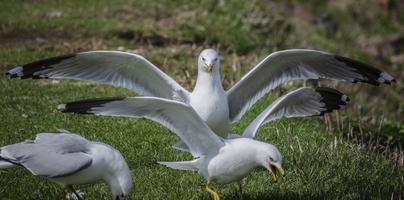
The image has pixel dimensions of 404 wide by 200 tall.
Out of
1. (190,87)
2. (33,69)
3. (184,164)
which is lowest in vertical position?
(190,87)

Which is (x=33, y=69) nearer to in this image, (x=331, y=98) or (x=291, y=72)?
(x=291, y=72)

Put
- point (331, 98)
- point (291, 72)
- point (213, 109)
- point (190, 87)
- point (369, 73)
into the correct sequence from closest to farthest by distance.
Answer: point (331, 98), point (213, 109), point (369, 73), point (291, 72), point (190, 87)

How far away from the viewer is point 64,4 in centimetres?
1302

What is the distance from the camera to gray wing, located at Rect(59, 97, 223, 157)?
5090mm

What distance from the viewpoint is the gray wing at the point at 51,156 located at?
4.87 meters

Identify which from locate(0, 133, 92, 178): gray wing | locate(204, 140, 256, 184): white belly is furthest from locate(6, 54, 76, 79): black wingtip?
locate(204, 140, 256, 184): white belly

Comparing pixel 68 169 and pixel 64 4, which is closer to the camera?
pixel 68 169

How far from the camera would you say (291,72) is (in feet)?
22.0

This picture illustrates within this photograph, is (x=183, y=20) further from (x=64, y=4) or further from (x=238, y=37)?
(x=64, y=4)

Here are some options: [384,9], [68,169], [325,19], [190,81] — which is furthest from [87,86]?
[384,9]

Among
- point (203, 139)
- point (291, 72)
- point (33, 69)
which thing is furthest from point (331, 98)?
point (33, 69)

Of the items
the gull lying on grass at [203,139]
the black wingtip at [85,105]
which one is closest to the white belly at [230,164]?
the gull lying on grass at [203,139]

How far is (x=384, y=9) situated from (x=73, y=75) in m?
14.0

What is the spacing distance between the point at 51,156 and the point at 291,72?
8.55 ft
